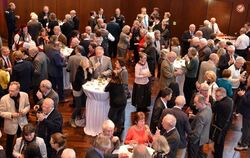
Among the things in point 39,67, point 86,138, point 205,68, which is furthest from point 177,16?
point 86,138

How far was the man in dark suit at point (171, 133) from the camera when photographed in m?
5.36

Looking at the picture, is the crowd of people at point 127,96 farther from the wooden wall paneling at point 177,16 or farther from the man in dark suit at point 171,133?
the wooden wall paneling at point 177,16

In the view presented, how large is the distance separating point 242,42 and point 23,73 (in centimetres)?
705

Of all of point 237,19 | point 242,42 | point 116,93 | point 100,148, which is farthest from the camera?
point 237,19

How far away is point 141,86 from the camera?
8.41 m

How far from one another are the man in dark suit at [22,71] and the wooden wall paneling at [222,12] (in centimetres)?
904

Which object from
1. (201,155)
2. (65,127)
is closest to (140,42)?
(65,127)

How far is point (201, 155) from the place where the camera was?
656 cm

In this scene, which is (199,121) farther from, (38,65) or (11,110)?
(38,65)

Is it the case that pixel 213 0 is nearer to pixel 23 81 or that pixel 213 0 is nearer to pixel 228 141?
pixel 228 141

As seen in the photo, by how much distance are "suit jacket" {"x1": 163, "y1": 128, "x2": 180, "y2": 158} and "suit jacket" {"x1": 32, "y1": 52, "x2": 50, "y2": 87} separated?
3.48 metres

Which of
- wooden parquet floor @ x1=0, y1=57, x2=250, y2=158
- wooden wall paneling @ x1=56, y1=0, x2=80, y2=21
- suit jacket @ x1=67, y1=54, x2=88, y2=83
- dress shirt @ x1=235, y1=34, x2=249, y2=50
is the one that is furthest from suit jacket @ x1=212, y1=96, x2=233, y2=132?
wooden wall paneling @ x1=56, y1=0, x2=80, y2=21

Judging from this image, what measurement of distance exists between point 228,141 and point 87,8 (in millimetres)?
9330

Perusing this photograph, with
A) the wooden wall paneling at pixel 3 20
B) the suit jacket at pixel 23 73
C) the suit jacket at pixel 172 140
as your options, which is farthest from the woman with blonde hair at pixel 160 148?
the wooden wall paneling at pixel 3 20
